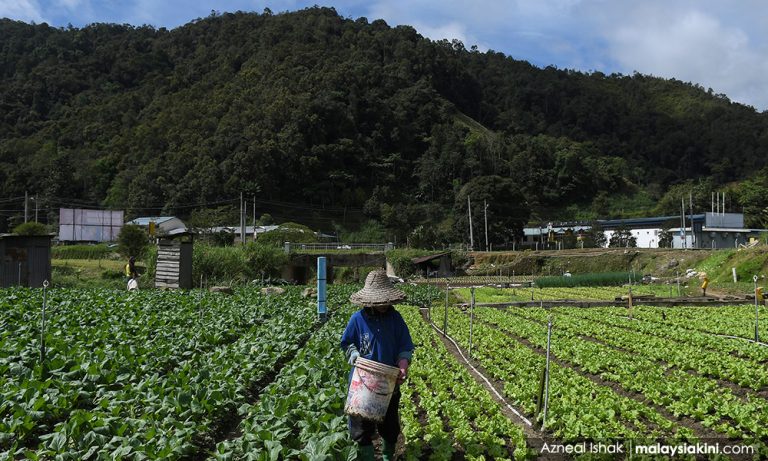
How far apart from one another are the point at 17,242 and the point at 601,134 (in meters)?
125

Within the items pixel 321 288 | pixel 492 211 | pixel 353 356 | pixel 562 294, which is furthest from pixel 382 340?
pixel 492 211

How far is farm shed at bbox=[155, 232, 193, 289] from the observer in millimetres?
27767

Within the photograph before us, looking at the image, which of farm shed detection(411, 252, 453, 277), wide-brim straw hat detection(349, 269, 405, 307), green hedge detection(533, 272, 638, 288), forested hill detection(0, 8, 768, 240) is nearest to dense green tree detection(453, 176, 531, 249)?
forested hill detection(0, 8, 768, 240)

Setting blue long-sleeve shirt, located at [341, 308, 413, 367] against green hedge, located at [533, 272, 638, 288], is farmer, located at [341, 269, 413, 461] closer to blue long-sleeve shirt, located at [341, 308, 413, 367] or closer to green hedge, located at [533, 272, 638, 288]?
blue long-sleeve shirt, located at [341, 308, 413, 367]

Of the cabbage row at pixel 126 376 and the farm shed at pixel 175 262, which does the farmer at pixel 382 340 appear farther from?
the farm shed at pixel 175 262

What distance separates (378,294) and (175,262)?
2435cm

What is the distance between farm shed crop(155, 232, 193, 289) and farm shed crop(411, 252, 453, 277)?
22440 millimetres

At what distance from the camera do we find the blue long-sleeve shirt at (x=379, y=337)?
5.57 metres

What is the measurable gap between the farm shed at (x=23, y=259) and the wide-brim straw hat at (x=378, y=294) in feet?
83.0

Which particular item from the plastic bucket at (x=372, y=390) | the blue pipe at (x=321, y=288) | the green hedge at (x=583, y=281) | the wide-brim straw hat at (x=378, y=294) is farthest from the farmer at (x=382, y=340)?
the green hedge at (x=583, y=281)

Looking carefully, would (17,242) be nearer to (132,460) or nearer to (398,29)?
(132,460)

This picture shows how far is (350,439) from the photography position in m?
5.70

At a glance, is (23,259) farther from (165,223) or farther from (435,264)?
(165,223)

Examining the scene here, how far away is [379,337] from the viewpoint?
5.59 metres
